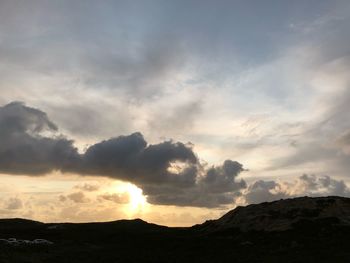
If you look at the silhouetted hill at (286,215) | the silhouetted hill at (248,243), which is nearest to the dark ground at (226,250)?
the silhouetted hill at (248,243)

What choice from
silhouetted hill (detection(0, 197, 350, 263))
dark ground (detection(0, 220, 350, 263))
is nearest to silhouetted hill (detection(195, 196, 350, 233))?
silhouetted hill (detection(0, 197, 350, 263))

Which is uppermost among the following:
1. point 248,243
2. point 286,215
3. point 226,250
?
point 286,215

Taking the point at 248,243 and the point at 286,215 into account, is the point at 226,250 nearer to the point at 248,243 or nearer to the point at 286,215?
the point at 248,243

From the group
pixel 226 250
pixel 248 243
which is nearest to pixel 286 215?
pixel 248 243

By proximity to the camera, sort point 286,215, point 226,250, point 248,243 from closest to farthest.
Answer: point 226,250, point 248,243, point 286,215

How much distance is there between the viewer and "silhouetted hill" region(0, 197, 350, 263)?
59.5 metres

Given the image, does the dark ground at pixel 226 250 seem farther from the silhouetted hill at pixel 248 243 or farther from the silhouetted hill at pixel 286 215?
the silhouetted hill at pixel 286 215

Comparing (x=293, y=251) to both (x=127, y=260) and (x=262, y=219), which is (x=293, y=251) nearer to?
(x=127, y=260)

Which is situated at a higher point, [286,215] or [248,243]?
[286,215]

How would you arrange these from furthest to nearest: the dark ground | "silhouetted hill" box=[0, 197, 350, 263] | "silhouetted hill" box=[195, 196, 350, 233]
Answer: "silhouetted hill" box=[195, 196, 350, 233] < "silhouetted hill" box=[0, 197, 350, 263] < the dark ground

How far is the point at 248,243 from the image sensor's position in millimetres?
75812

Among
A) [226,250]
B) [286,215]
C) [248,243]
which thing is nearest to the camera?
[226,250]

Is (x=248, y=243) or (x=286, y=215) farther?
(x=286, y=215)

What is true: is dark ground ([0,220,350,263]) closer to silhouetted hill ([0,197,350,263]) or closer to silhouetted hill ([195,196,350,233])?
silhouetted hill ([0,197,350,263])
